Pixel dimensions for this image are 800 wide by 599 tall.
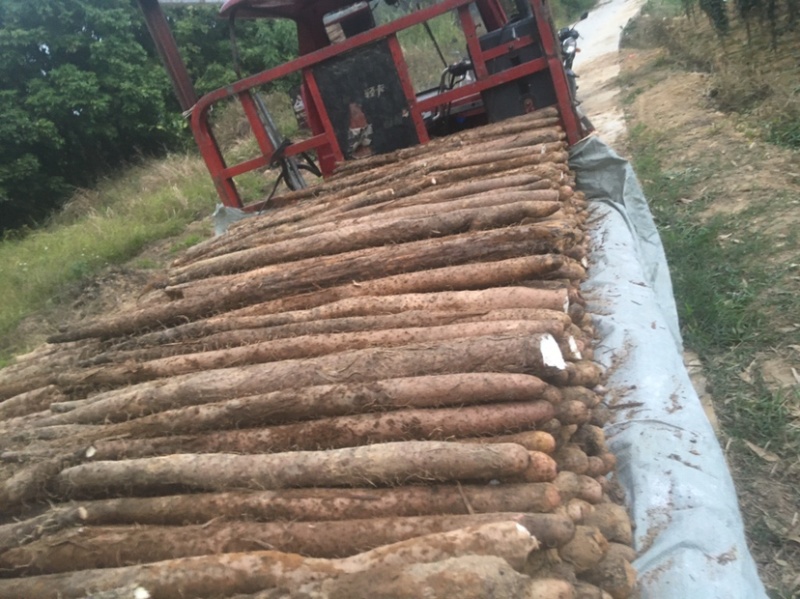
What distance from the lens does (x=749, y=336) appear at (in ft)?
11.8

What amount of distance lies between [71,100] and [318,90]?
11059 millimetres

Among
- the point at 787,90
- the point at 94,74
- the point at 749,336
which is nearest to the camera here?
the point at 749,336

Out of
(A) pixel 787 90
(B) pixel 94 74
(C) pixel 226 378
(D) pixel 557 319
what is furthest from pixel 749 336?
(B) pixel 94 74

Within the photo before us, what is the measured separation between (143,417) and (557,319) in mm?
1604

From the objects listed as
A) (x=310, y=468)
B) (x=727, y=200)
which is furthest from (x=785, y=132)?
(x=310, y=468)

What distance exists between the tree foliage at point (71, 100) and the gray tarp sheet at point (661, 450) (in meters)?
13.3

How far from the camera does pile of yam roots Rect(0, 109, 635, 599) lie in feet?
5.28

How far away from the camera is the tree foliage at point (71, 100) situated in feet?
42.7

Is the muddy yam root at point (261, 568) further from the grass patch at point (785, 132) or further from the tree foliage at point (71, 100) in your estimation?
the tree foliage at point (71, 100)

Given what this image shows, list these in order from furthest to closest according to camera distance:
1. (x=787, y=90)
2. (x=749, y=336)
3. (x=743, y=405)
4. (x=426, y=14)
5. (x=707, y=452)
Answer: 1. (x=787, y=90)
2. (x=426, y=14)
3. (x=749, y=336)
4. (x=743, y=405)
5. (x=707, y=452)

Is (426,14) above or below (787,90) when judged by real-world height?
above

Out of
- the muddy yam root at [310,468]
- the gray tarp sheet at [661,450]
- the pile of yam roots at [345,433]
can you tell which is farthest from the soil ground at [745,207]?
the muddy yam root at [310,468]

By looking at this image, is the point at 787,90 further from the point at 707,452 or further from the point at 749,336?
the point at 707,452

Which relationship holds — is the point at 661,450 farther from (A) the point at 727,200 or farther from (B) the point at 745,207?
(A) the point at 727,200
